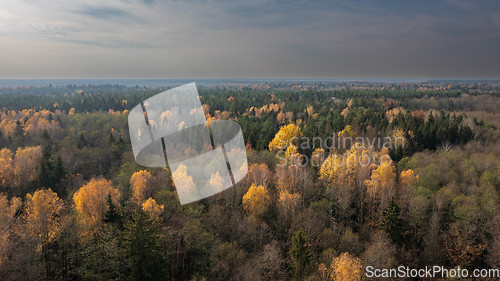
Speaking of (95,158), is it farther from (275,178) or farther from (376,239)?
(376,239)

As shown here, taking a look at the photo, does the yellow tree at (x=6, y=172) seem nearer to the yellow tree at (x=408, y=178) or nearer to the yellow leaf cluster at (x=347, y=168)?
the yellow leaf cluster at (x=347, y=168)

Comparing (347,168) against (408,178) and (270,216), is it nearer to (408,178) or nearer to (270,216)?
(408,178)

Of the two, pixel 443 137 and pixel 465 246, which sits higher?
pixel 443 137

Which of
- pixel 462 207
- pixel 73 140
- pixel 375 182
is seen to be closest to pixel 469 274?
pixel 462 207

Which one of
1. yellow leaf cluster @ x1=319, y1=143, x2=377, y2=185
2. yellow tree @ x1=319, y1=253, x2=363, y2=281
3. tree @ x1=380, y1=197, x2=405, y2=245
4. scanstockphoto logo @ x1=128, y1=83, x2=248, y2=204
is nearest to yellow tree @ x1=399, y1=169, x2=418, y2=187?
yellow leaf cluster @ x1=319, y1=143, x2=377, y2=185
